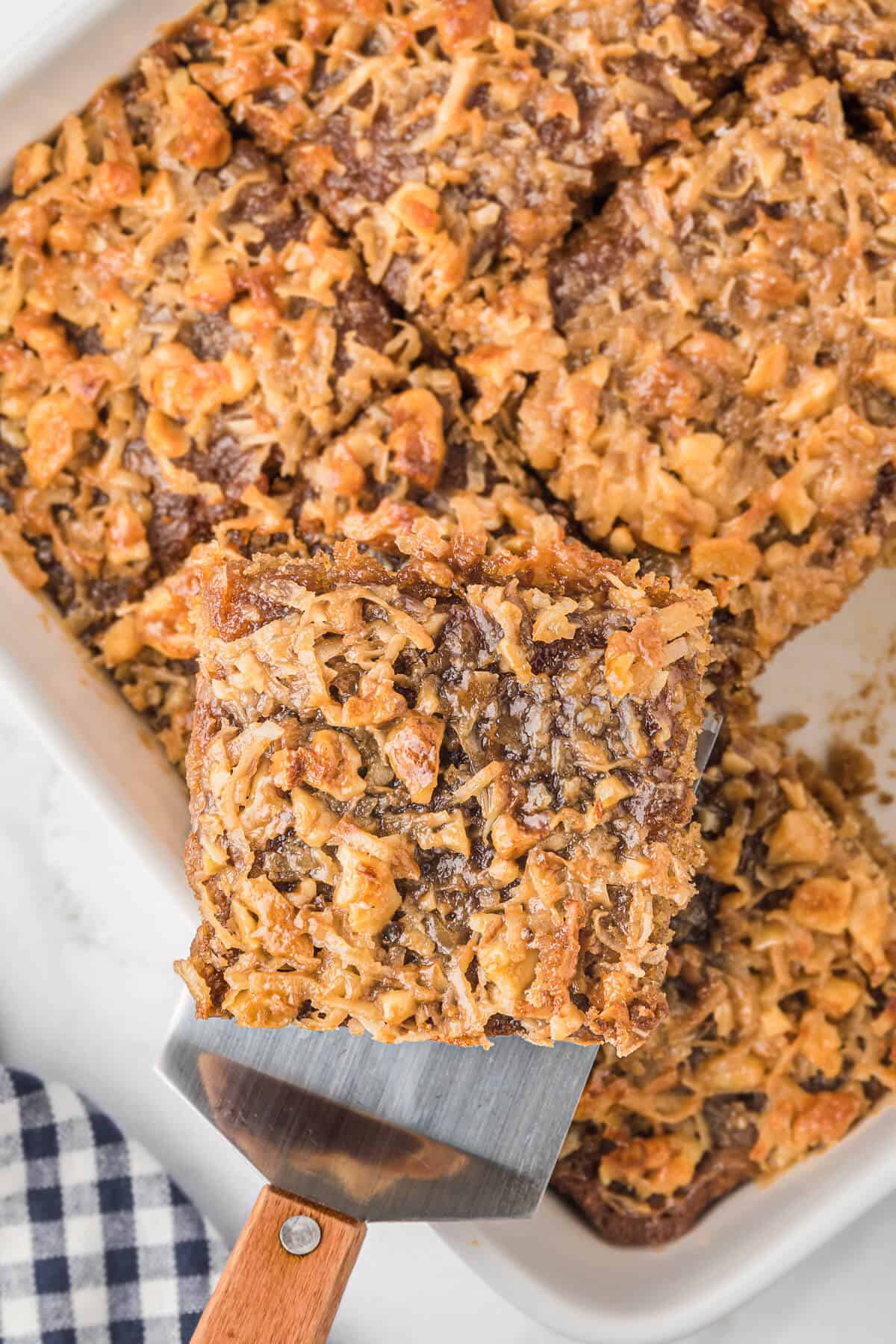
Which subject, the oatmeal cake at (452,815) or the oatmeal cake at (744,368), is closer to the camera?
the oatmeal cake at (452,815)

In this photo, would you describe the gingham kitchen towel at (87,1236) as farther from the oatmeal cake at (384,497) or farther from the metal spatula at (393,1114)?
the oatmeal cake at (384,497)

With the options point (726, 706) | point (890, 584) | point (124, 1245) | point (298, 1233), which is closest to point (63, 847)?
point (124, 1245)

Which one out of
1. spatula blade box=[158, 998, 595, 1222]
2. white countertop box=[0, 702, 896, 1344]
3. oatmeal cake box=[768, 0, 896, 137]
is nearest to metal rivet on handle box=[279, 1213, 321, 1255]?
spatula blade box=[158, 998, 595, 1222]

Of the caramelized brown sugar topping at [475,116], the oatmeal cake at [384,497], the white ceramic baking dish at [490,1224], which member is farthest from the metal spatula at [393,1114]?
the caramelized brown sugar topping at [475,116]

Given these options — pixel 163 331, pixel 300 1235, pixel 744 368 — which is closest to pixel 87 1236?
pixel 300 1235

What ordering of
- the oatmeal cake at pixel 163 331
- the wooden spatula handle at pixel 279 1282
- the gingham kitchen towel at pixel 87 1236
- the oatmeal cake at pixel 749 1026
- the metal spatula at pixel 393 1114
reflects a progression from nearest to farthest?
1. the wooden spatula handle at pixel 279 1282
2. the metal spatula at pixel 393 1114
3. the oatmeal cake at pixel 163 331
4. the oatmeal cake at pixel 749 1026
5. the gingham kitchen towel at pixel 87 1236

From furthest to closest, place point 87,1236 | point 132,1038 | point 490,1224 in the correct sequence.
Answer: point 132,1038
point 87,1236
point 490,1224

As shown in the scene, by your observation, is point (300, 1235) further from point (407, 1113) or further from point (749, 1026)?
point (749, 1026)
